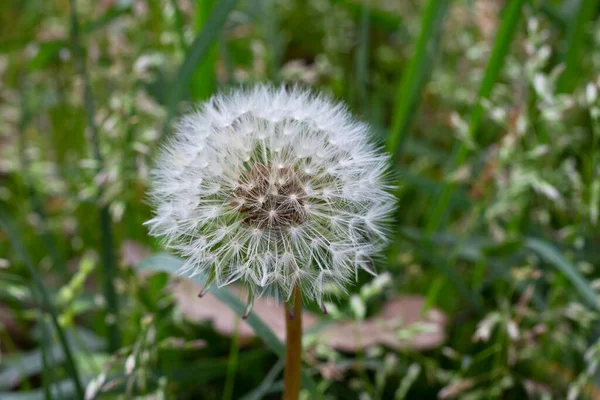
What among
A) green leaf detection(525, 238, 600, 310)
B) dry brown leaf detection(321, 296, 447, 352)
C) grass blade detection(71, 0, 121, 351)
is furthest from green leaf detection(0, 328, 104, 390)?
green leaf detection(525, 238, 600, 310)

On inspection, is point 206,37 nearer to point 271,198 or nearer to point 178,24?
point 178,24

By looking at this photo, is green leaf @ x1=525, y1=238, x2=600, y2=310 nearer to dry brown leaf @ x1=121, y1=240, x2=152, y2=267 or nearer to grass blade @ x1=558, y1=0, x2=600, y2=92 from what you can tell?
grass blade @ x1=558, y1=0, x2=600, y2=92

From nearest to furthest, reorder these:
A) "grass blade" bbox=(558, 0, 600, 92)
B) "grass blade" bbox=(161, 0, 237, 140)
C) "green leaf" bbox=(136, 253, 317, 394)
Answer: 1. "green leaf" bbox=(136, 253, 317, 394)
2. "grass blade" bbox=(161, 0, 237, 140)
3. "grass blade" bbox=(558, 0, 600, 92)

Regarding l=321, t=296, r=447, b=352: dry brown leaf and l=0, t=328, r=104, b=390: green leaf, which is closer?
l=321, t=296, r=447, b=352: dry brown leaf

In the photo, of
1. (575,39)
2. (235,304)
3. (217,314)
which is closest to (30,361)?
(217,314)

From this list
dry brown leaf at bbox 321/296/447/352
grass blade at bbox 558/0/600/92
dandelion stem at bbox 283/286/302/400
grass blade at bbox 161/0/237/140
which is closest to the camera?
dandelion stem at bbox 283/286/302/400

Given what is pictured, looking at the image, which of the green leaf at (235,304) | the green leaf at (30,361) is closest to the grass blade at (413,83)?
the green leaf at (235,304)
